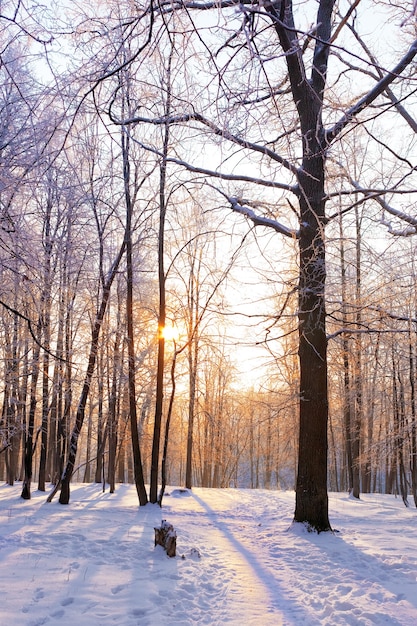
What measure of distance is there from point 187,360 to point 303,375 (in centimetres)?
1233

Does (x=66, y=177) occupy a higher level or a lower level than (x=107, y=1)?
higher

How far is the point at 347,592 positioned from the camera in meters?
4.36

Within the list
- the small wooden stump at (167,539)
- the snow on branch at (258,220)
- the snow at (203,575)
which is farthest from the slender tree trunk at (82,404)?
the small wooden stump at (167,539)

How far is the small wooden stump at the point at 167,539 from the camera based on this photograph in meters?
5.56

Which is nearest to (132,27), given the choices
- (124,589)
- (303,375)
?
(124,589)

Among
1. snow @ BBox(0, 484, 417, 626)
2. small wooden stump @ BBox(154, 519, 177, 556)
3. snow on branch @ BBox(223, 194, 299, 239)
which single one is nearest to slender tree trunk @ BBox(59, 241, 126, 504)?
snow @ BBox(0, 484, 417, 626)

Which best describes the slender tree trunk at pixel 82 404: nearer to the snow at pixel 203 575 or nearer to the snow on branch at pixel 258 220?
the snow at pixel 203 575

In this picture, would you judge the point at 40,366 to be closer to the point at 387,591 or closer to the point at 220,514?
the point at 220,514

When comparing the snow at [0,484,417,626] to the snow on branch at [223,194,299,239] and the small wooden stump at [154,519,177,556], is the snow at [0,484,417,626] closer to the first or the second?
the small wooden stump at [154,519,177,556]

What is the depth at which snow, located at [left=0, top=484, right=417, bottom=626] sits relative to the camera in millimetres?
3693

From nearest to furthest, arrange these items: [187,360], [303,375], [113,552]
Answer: [113,552] < [303,375] < [187,360]

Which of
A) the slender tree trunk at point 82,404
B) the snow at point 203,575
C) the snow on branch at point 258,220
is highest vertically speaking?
the snow on branch at point 258,220

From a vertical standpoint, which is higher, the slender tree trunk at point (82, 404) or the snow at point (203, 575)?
the slender tree trunk at point (82, 404)

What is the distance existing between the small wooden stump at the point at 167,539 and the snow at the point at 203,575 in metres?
0.09
